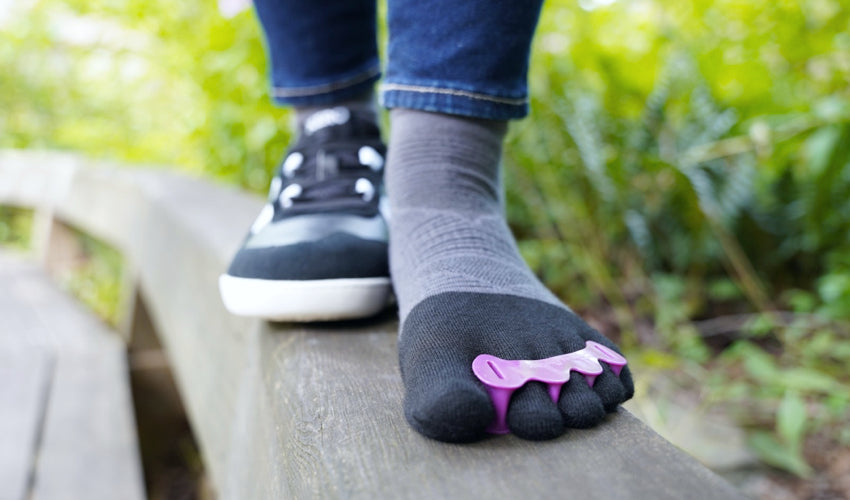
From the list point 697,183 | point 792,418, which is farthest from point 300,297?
point 697,183

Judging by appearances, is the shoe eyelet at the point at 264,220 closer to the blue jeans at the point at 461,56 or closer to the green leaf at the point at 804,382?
the blue jeans at the point at 461,56

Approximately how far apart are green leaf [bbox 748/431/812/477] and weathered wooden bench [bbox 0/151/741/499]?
0.67 m

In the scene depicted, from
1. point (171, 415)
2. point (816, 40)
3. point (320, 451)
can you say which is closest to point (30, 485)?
point (171, 415)

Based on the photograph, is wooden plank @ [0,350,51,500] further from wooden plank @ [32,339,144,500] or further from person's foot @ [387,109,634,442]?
person's foot @ [387,109,634,442]

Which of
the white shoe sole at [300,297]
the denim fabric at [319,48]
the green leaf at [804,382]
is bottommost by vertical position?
the green leaf at [804,382]

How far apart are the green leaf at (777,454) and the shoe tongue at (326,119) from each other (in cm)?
75

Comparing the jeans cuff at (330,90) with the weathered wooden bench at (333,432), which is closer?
the weathered wooden bench at (333,432)

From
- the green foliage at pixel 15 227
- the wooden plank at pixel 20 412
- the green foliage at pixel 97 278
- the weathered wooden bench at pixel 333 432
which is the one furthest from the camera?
the green foliage at pixel 15 227

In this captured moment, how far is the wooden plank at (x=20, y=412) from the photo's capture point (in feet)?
3.48

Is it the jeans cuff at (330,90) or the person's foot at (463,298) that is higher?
the jeans cuff at (330,90)

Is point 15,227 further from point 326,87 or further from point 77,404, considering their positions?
point 326,87

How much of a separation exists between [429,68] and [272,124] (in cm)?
110

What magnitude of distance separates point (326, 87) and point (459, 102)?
309 mm

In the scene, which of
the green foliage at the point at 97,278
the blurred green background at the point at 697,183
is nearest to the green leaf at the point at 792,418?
the blurred green background at the point at 697,183
